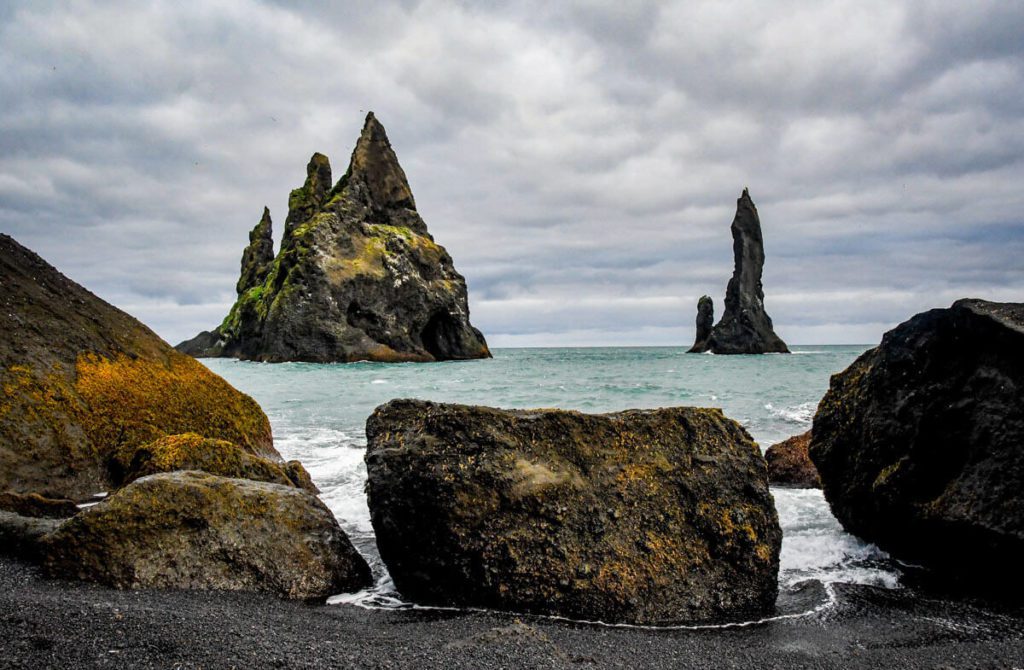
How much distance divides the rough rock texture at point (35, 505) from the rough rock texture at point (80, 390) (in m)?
0.53

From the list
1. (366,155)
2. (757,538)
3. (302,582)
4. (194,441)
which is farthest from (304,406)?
(366,155)

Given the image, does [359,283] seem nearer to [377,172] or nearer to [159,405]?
[377,172]

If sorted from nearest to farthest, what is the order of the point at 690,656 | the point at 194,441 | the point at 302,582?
1. the point at 690,656
2. the point at 302,582
3. the point at 194,441

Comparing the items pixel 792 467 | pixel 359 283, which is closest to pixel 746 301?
pixel 359 283

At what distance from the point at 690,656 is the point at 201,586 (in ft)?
10.9

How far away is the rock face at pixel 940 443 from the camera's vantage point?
5.43m

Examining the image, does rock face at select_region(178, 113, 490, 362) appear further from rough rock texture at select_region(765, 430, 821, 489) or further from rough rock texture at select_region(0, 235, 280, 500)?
rough rock texture at select_region(765, 430, 821, 489)

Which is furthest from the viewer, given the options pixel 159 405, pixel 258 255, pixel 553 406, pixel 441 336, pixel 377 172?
pixel 258 255

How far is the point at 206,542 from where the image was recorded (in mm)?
4738

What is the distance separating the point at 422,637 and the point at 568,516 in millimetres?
1473

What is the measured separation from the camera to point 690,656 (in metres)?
4.05

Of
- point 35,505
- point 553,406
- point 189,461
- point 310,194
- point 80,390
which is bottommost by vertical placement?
point 553,406

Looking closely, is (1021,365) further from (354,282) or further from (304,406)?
(354,282)

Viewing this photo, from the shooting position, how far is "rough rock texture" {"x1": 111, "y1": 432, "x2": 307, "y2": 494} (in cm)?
605
